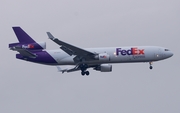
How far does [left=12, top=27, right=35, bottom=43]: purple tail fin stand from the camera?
9488cm

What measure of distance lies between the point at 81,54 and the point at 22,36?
9317 millimetres

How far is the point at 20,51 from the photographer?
92875mm

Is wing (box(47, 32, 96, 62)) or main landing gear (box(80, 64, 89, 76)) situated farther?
main landing gear (box(80, 64, 89, 76))

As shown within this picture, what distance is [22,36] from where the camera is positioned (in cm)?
9538

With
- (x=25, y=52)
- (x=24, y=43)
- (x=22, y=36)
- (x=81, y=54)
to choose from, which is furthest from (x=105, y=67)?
(x=22, y=36)

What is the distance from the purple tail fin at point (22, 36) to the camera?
311ft

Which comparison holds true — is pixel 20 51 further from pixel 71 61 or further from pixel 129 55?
pixel 129 55

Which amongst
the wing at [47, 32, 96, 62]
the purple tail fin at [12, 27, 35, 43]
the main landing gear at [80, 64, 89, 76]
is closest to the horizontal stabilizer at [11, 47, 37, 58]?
the purple tail fin at [12, 27, 35, 43]

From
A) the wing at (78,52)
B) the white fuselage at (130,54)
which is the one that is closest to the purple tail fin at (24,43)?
the wing at (78,52)

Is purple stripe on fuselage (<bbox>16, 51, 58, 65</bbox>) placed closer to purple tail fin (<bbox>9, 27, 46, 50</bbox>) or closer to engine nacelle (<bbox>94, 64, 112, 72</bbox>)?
purple tail fin (<bbox>9, 27, 46, 50</bbox>)

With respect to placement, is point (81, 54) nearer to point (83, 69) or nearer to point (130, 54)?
point (83, 69)

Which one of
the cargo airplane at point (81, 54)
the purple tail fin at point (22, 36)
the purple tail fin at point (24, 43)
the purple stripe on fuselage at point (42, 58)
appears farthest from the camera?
the purple tail fin at point (22, 36)

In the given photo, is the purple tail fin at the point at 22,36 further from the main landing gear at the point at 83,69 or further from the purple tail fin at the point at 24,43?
the main landing gear at the point at 83,69

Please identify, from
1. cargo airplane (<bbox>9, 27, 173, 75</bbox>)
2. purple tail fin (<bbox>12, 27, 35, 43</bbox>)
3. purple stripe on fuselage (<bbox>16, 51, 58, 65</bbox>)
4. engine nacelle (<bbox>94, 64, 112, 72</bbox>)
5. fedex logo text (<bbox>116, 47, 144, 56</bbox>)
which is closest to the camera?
cargo airplane (<bbox>9, 27, 173, 75</bbox>)
